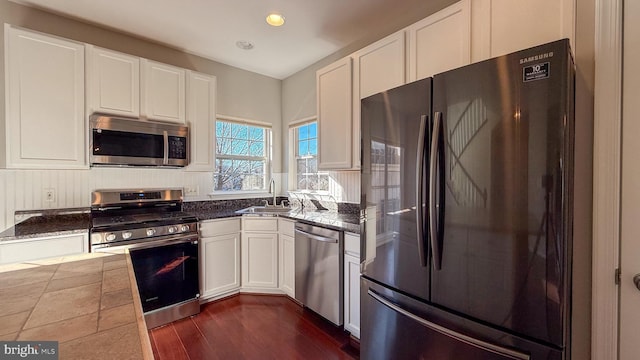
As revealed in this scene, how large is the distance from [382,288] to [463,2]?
66.9 inches

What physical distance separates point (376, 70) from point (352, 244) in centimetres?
135

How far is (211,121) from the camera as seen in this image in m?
2.98

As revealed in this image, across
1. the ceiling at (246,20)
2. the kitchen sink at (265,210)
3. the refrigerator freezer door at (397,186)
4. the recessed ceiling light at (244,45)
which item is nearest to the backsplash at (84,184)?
the kitchen sink at (265,210)

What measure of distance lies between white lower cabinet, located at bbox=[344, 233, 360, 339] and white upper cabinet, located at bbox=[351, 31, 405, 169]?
2.12 feet

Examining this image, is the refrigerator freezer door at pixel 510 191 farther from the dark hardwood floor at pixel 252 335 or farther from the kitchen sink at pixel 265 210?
the kitchen sink at pixel 265 210

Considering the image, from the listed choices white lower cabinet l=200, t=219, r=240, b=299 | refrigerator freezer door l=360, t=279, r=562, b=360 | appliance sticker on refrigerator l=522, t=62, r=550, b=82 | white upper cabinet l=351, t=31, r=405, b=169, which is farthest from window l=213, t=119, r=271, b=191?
appliance sticker on refrigerator l=522, t=62, r=550, b=82

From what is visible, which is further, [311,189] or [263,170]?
[263,170]

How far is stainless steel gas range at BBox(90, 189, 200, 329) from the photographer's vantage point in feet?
7.25

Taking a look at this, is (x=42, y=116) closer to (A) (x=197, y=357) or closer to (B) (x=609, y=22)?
(A) (x=197, y=357)

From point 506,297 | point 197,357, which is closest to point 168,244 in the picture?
point 197,357

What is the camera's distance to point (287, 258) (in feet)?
9.14

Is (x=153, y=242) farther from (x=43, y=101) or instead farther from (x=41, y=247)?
(x=43, y=101)

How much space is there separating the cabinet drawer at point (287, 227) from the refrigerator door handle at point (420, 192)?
1.54 meters

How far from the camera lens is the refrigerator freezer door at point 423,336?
106 centimetres
